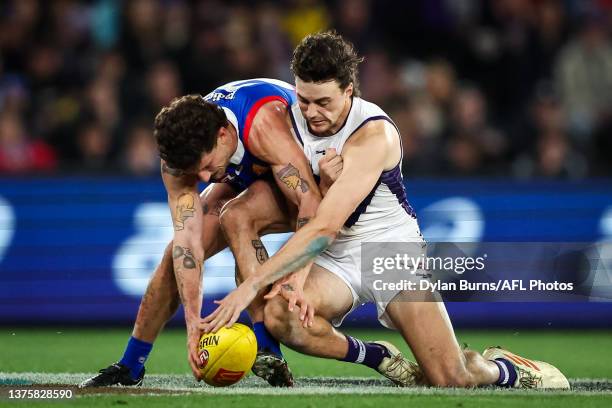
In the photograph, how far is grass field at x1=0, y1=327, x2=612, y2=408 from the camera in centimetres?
658

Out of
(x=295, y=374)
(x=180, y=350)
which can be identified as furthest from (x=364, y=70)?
(x=295, y=374)

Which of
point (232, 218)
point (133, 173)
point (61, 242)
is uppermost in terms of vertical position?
point (232, 218)

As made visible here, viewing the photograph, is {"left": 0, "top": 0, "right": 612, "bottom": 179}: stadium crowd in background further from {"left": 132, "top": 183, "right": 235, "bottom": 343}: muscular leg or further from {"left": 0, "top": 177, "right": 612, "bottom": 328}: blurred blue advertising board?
{"left": 132, "top": 183, "right": 235, "bottom": 343}: muscular leg

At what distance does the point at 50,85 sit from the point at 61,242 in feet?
8.56

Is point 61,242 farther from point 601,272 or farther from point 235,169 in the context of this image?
point 601,272

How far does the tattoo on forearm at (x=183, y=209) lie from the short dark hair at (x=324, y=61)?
Answer: 109 centimetres

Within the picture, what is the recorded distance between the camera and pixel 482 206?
1166 cm

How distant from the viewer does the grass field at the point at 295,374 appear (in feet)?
21.6

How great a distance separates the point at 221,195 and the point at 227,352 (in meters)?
1.59

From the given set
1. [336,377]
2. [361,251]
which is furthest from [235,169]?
[336,377]

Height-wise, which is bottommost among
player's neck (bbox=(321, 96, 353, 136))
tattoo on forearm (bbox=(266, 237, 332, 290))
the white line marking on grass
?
the white line marking on grass

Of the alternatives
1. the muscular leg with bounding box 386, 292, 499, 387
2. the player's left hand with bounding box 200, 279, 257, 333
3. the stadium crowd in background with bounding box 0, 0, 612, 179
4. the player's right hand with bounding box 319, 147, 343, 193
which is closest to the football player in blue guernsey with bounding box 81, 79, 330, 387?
the player's right hand with bounding box 319, 147, 343, 193

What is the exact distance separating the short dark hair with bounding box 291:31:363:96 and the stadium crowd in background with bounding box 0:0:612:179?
16.2ft

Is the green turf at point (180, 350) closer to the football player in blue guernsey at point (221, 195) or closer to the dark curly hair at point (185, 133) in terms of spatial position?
the football player in blue guernsey at point (221, 195)
